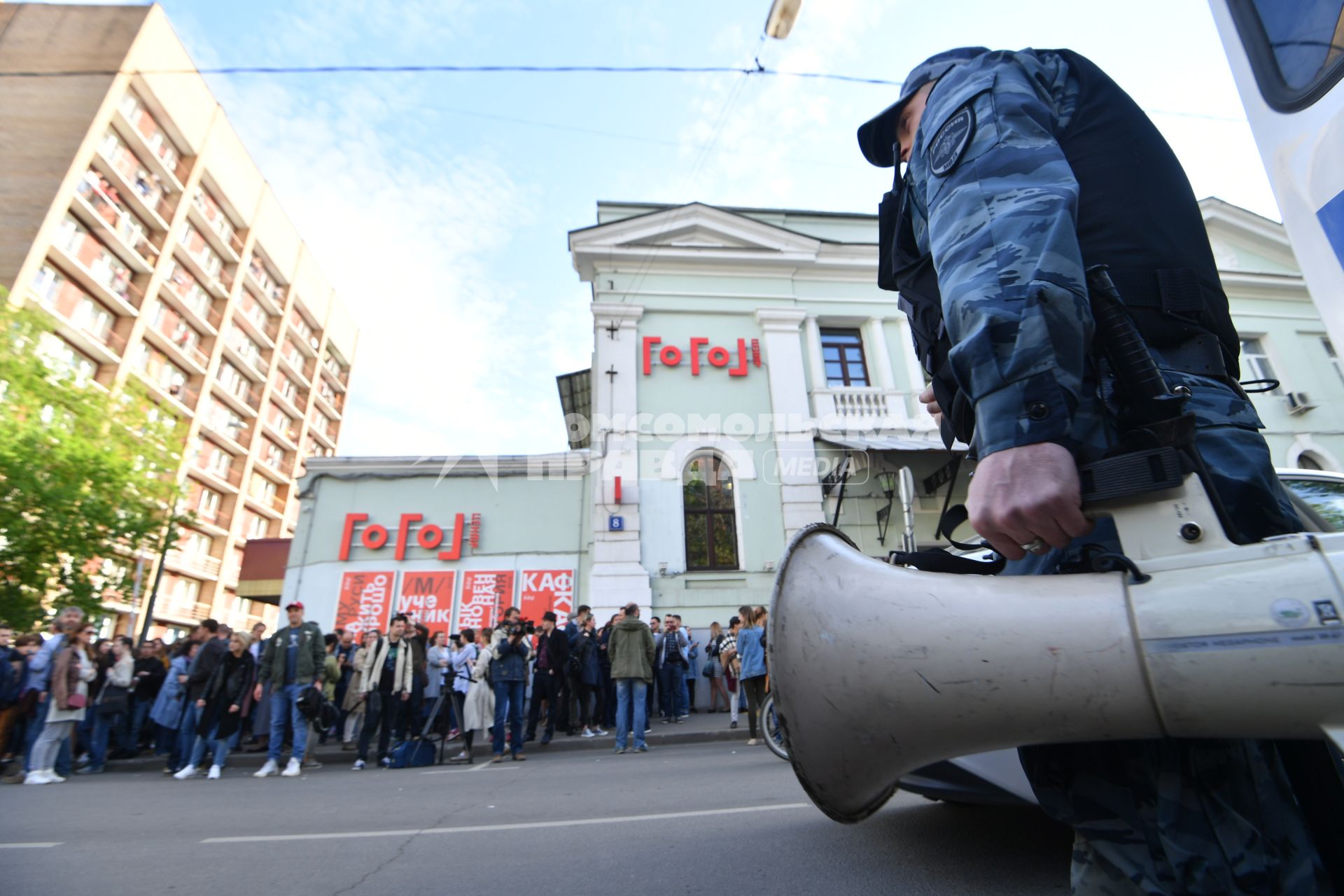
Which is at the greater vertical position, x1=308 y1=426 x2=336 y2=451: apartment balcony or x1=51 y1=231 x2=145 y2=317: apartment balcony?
x1=308 y1=426 x2=336 y2=451: apartment balcony

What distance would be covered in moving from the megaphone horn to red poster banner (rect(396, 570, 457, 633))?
48.5 feet

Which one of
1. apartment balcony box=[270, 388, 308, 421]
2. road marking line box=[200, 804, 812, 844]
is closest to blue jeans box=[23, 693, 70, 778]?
road marking line box=[200, 804, 812, 844]

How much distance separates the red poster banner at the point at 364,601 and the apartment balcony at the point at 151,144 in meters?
31.8

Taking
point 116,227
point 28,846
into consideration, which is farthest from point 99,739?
point 116,227

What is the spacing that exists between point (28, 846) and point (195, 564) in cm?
4238

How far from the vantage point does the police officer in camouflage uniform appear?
1.05 meters

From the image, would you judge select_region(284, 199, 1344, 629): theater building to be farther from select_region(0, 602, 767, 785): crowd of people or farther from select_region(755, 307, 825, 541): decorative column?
select_region(0, 602, 767, 785): crowd of people

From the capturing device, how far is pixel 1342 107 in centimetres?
194

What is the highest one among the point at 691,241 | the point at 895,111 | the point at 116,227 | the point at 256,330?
the point at 256,330

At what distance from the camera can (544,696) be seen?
1054cm

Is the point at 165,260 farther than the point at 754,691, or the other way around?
the point at 165,260

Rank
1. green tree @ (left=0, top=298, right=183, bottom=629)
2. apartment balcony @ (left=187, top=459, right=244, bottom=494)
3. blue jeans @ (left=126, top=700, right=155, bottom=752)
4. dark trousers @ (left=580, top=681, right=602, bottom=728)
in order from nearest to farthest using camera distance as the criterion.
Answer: blue jeans @ (left=126, top=700, right=155, bottom=752) → dark trousers @ (left=580, top=681, right=602, bottom=728) → green tree @ (left=0, top=298, right=183, bottom=629) → apartment balcony @ (left=187, top=459, right=244, bottom=494)

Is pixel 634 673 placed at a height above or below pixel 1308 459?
below

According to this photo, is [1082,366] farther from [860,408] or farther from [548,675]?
[860,408]
